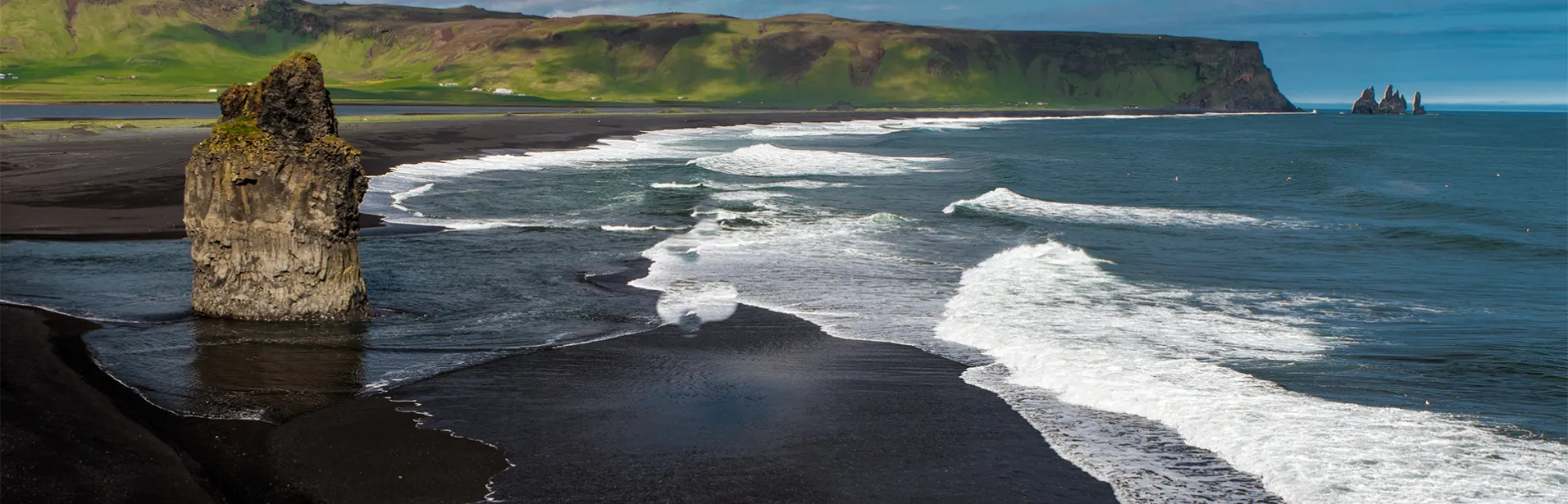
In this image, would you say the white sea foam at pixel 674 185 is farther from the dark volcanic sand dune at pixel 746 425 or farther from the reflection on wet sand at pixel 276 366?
the reflection on wet sand at pixel 276 366

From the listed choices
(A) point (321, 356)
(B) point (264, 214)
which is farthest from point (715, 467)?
(B) point (264, 214)

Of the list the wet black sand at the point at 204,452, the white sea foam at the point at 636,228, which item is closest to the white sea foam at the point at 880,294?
the white sea foam at the point at 636,228

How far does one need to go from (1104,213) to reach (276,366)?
26.6 m

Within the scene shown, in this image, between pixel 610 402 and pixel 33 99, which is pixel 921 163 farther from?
pixel 33 99

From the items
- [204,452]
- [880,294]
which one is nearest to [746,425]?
[204,452]

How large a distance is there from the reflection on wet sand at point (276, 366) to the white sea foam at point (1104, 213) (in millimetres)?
21433

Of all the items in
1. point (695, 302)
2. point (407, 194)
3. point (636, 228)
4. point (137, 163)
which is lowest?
point (407, 194)

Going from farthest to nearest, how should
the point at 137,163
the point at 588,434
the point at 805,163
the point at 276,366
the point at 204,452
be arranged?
the point at 805,163
the point at 137,163
the point at 276,366
the point at 588,434
the point at 204,452

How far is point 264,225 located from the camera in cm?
1431

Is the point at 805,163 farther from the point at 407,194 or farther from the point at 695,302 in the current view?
the point at 695,302

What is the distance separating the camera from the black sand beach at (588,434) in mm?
8750

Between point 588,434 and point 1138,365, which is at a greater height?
point 1138,365

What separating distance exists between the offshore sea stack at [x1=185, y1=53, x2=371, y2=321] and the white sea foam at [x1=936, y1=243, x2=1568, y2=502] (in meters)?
8.23

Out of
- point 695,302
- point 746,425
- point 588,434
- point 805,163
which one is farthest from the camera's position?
point 805,163
